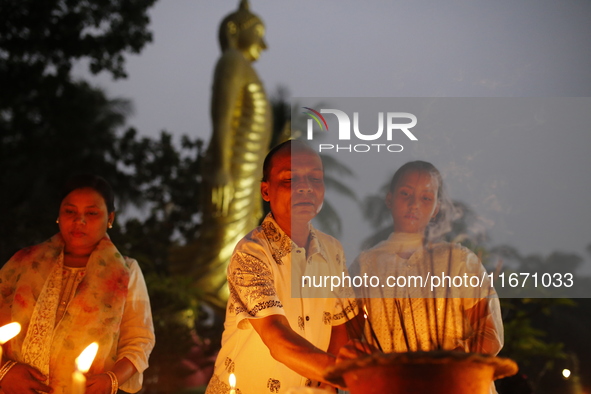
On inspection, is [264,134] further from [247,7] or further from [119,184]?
[119,184]

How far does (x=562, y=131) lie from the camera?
9.01 feet

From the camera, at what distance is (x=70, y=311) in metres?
2.11

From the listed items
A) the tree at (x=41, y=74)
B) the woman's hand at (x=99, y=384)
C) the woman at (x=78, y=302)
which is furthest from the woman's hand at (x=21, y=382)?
the tree at (x=41, y=74)

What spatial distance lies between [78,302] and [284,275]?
2.42ft

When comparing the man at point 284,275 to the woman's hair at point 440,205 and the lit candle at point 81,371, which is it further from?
the lit candle at point 81,371

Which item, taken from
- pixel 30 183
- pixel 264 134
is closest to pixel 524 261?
pixel 264 134

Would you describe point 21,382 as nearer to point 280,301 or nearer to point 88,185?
point 88,185

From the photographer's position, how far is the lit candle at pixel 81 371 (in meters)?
0.96

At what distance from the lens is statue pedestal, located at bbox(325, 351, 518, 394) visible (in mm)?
979

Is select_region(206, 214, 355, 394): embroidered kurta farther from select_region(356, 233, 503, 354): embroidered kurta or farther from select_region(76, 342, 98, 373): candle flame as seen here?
select_region(76, 342, 98, 373): candle flame

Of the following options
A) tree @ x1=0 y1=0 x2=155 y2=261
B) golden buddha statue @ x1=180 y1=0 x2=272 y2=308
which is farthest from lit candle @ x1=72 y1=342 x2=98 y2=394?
golden buddha statue @ x1=180 y1=0 x2=272 y2=308

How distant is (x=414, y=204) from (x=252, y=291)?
495mm

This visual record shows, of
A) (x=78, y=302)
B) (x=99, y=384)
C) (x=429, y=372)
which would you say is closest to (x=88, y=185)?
(x=78, y=302)

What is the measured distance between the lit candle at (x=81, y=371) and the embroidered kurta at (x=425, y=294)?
630 millimetres
